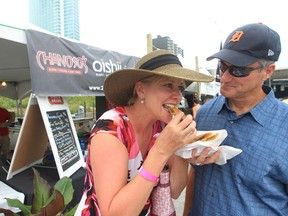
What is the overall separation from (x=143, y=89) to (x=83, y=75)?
9.00 ft

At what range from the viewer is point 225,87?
4.92 ft

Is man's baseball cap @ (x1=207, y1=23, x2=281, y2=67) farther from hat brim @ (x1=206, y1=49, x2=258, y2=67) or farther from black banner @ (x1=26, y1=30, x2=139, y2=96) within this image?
black banner @ (x1=26, y1=30, x2=139, y2=96)

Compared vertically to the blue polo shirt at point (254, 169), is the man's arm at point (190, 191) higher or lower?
lower

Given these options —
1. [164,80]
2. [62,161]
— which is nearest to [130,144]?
[164,80]

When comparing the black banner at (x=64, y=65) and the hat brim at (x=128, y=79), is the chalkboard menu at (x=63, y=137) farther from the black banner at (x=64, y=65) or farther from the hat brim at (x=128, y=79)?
the hat brim at (x=128, y=79)

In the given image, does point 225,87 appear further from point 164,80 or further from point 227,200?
point 227,200

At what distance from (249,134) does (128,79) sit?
31.0 inches

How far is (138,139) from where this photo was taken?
5.02 ft

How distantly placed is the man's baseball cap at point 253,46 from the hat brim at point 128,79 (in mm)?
194

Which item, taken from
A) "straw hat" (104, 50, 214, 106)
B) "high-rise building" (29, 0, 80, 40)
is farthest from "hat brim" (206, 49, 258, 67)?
"high-rise building" (29, 0, 80, 40)

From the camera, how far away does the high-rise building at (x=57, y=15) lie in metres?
7.20

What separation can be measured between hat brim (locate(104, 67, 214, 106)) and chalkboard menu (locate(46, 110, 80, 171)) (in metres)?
2.18

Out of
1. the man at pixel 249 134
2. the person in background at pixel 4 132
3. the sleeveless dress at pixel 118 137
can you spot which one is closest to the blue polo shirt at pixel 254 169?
the man at pixel 249 134

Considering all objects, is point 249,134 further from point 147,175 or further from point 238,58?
point 147,175
